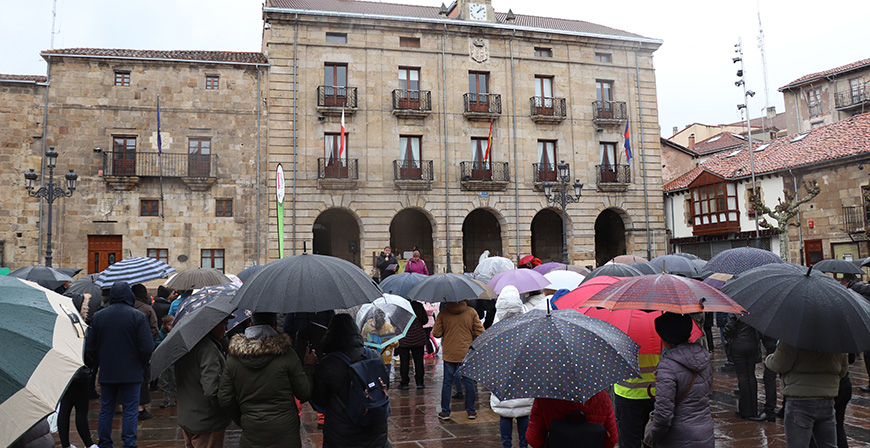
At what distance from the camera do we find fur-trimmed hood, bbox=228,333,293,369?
152 inches

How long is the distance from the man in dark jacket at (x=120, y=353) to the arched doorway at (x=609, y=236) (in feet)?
86.7

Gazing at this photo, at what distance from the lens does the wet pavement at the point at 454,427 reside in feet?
20.6

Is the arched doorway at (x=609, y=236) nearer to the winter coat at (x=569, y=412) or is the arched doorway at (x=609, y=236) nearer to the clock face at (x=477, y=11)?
the clock face at (x=477, y=11)

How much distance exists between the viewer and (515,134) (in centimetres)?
2662

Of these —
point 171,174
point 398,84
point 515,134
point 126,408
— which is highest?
point 398,84

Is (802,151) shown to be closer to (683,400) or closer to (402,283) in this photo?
(402,283)

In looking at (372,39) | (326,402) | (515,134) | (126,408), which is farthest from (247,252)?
(326,402)

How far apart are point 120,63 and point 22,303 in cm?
2452

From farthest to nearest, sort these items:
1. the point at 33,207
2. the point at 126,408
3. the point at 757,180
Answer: the point at 757,180 < the point at 33,207 < the point at 126,408

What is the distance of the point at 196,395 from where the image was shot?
15.0ft

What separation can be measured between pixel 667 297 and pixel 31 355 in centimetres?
375

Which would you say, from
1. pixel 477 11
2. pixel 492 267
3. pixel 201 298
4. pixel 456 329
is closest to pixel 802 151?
pixel 477 11

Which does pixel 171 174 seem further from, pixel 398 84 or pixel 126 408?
pixel 126 408

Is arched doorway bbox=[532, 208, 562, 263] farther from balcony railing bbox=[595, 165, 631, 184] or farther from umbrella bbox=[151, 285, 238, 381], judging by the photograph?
umbrella bbox=[151, 285, 238, 381]
